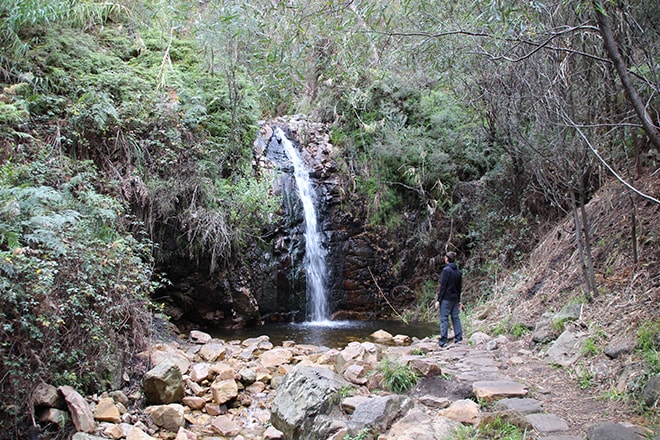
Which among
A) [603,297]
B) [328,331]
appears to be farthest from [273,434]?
[328,331]

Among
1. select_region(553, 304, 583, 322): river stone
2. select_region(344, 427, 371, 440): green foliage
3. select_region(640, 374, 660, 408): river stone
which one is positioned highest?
select_region(553, 304, 583, 322): river stone

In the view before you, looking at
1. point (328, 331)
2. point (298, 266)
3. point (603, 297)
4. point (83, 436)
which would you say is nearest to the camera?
point (83, 436)

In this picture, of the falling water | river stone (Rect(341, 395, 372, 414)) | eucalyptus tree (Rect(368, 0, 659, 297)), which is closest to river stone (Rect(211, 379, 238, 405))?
river stone (Rect(341, 395, 372, 414))

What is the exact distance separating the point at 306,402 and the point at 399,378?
1.04m

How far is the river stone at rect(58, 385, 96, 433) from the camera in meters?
4.19

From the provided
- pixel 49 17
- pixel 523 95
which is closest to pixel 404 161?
pixel 523 95

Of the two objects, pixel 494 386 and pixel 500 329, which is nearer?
pixel 494 386

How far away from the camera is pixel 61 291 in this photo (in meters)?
4.56

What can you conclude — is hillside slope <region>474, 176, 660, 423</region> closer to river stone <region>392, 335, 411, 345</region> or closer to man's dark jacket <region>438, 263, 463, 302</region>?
man's dark jacket <region>438, 263, 463, 302</region>

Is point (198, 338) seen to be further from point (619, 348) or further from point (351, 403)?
point (619, 348)

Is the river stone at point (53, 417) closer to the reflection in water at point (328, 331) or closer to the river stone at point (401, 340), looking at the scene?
the reflection in water at point (328, 331)

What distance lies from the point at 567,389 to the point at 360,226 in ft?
25.7

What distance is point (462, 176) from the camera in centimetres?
1258

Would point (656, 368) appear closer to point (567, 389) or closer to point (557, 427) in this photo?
point (567, 389)
